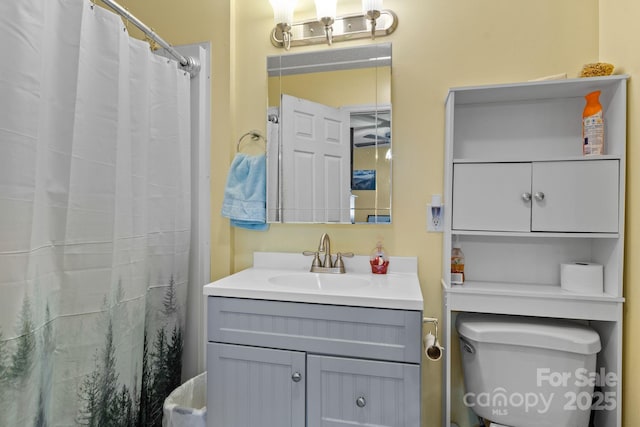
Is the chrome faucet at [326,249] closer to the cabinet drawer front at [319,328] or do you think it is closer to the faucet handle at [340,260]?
the faucet handle at [340,260]

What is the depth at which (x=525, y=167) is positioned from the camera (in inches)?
50.6

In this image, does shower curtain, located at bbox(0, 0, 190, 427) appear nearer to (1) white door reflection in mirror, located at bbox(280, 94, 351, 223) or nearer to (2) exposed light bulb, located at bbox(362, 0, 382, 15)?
(1) white door reflection in mirror, located at bbox(280, 94, 351, 223)

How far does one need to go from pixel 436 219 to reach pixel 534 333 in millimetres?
550

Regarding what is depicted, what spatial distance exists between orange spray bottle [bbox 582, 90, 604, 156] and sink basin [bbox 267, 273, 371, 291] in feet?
3.16

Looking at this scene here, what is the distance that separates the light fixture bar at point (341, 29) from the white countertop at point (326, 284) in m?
1.02

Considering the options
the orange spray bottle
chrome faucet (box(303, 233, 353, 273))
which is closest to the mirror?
chrome faucet (box(303, 233, 353, 273))

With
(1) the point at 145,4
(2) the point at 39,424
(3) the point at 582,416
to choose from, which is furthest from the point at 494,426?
(1) the point at 145,4

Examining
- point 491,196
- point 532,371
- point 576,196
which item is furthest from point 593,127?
point 532,371

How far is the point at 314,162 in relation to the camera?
1613 mm

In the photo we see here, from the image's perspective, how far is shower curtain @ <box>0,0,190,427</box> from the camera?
87cm

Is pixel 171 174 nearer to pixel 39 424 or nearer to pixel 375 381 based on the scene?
pixel 39 424

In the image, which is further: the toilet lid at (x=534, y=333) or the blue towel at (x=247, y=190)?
the blue towel at (x=247, y=190)

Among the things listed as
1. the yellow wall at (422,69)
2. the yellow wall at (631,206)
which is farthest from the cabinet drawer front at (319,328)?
the yellow wall at (631,206)

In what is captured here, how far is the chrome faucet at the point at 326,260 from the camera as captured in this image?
1544 mm
